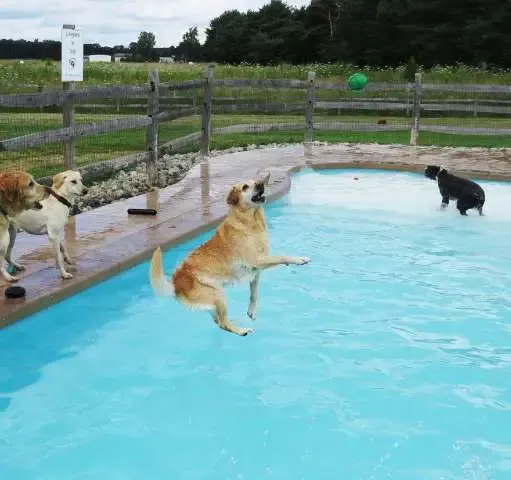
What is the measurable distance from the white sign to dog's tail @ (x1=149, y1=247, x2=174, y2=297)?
Answer: 4507mm

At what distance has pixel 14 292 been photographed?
5.36 m

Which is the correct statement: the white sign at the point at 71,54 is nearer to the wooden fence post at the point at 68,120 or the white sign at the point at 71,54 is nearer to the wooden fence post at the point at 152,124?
the wooden fence post at the point at 68,120

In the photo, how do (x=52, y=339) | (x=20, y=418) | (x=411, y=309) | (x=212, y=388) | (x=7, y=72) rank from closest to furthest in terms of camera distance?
(x=20, y=418)
(x=212, y=388)
(x=52, y=339)
(x=411, y=309)
(x=7, y=72)

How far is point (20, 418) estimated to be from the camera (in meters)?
4.25

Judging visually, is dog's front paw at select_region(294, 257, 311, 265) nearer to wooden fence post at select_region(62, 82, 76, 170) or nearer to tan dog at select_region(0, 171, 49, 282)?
tan dog at select_region(0, 171, 49, 282)

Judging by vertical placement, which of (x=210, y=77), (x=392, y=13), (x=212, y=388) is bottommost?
(x=212, y=388)

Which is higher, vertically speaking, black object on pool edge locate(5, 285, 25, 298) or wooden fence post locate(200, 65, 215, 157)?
wooden fence post locate(200, 65, 215, 157)

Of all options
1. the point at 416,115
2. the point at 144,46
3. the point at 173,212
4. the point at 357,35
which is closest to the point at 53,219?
the point at 173,212

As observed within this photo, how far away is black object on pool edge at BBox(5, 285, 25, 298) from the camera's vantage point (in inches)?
211

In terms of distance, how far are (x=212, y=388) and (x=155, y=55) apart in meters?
88.1

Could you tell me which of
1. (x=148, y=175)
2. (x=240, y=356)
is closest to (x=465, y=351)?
(x=240, y=356)

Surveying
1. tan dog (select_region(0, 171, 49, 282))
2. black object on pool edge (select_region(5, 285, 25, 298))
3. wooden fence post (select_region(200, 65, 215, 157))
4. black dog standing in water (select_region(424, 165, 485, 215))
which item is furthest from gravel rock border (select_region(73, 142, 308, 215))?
black dog standing in water (select_region(424, 165, 485, 215))

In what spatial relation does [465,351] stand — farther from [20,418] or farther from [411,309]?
[20,418]

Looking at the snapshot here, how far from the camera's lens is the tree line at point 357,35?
48000 mm
